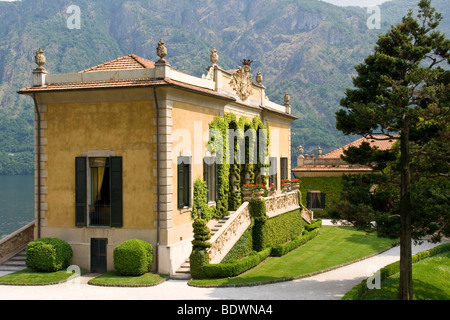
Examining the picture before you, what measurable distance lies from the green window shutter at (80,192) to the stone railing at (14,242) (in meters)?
3.52

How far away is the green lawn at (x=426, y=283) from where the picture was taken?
20.4 meters

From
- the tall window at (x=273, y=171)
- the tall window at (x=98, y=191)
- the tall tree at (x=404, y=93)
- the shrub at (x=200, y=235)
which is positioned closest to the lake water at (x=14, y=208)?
the tall window at (x=273, y=171)

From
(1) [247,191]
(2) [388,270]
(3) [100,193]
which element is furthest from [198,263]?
(2) [388,270]

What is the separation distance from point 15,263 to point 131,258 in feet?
20.5

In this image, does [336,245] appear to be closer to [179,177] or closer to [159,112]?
[179,177]

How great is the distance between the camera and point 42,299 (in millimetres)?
19422

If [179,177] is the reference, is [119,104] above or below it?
above

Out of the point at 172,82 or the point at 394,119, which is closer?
the point at 394,119

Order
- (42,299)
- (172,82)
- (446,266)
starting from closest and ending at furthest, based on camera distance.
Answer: (42,299) < (172,82) < (446,266)

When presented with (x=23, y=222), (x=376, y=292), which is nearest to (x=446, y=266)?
(x=376, y=292)

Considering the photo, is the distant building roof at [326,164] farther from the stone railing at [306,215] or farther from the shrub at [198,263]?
the shrub at [198,263]

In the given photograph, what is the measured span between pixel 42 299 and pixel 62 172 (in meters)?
6.88

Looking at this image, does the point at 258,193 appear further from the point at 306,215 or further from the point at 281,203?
the point at 306,215

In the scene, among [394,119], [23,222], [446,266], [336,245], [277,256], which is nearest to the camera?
[394,119]
